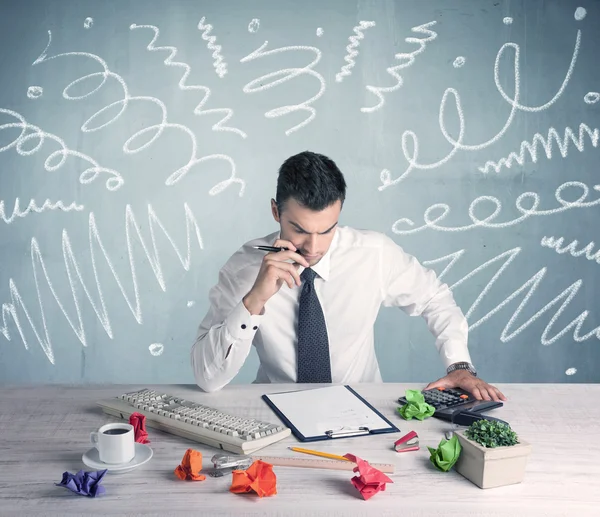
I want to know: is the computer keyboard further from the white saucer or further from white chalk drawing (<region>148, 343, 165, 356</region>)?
white chalk drawing (<region>148, 343, 165, 356</region>)

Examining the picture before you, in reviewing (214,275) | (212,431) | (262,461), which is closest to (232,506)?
(262,461)

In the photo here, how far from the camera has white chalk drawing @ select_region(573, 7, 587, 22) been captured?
295 cm

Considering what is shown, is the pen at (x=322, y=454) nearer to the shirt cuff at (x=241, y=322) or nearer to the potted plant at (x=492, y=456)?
the potted plant at (x=492, y=456)

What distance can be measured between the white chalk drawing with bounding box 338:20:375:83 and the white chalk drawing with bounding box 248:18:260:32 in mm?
399

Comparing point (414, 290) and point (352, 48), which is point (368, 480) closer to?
point (414, 290)

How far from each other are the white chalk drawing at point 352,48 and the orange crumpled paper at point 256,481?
7.15 ft

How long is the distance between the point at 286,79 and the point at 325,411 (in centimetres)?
187

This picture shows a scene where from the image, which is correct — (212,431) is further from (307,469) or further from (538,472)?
(538,472)

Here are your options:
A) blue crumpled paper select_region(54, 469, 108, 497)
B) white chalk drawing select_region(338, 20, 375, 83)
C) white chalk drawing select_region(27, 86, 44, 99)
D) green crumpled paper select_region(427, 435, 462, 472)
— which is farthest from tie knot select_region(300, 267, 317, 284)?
white chalk drawing select_region(27, 86, 44, 99)

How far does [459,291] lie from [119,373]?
1.57 metres

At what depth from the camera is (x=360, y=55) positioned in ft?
9.70

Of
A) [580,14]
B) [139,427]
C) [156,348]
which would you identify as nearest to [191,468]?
[139,427]

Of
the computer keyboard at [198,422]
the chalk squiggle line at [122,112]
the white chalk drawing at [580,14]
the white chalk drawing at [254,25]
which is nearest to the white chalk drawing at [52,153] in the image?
the chalk squiggle line at [122,112]

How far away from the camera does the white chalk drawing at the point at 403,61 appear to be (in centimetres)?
296
